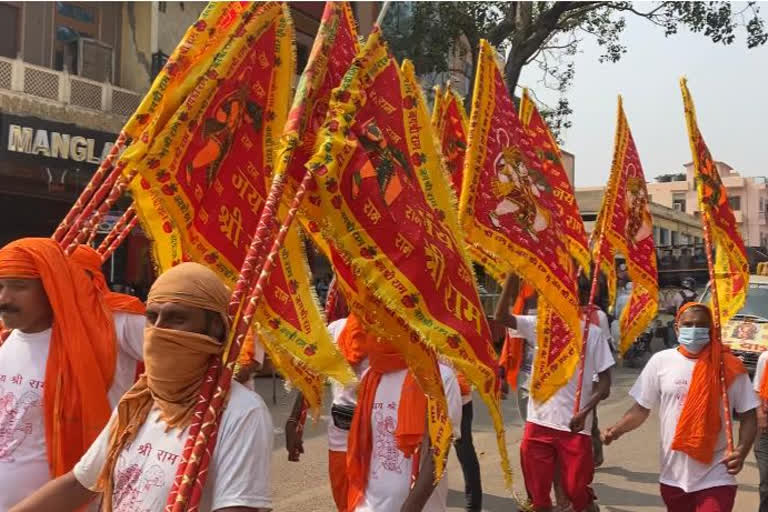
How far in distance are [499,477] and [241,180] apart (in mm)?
5104

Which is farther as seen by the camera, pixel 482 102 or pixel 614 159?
pixel 614 159

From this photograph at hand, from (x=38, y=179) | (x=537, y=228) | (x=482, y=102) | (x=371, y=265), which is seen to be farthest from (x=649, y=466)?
(x=38, y=179)

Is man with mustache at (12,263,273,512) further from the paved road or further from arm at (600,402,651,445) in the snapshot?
the paved road

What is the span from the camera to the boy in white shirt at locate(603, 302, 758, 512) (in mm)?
4594

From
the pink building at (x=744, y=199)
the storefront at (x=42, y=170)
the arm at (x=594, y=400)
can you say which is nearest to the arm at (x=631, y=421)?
the arm at (x=594, y=400)

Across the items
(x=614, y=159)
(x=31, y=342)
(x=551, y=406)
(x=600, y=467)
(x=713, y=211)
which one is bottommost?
(x=600, y=467)

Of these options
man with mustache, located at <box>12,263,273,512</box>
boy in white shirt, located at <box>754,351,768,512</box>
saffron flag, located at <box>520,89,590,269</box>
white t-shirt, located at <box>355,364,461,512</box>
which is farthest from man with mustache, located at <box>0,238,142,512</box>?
boy in white shirt, located at <box>754,351,768,512</box>

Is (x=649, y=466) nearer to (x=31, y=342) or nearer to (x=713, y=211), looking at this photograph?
(x=713, y=211)

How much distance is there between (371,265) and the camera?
9.14ft

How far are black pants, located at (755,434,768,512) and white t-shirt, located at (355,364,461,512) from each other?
3.09 metres

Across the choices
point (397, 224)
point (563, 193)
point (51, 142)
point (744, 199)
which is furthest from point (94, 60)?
point (744, 199)

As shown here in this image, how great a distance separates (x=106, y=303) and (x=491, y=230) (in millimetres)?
2277

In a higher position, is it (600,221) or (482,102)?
(482,102)

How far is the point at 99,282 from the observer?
11.1ft
